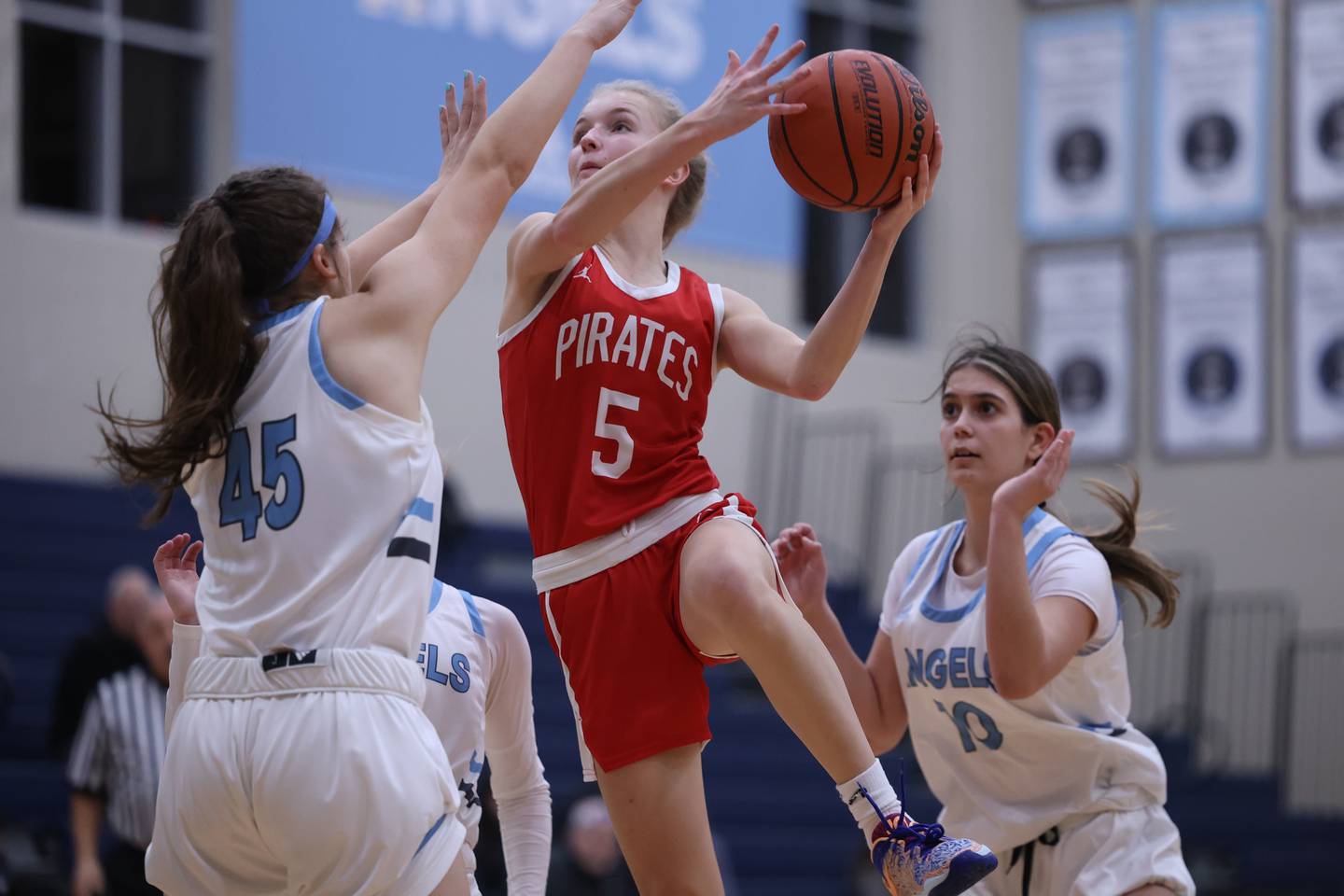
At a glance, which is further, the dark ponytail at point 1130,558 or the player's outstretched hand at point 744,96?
the dark ponytail at point 1130,558

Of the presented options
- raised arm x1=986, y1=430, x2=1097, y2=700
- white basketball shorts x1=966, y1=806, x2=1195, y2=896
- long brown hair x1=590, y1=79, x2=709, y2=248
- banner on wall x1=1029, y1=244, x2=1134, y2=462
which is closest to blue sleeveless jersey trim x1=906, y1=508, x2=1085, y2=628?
raised arm x1=986, y1=430, x2=1097, y2=700

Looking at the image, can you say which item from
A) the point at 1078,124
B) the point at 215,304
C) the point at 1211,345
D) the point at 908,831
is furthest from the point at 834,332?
the point at 1078,124

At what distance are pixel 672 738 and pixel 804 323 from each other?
1001cm

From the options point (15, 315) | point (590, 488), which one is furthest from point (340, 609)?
point (15, 315)

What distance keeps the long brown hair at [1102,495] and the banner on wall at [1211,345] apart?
9761mm

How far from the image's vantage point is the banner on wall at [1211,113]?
1395 centimetres

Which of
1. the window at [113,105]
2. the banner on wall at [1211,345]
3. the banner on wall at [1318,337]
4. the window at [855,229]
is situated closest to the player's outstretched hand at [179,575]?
the window at [113,105]

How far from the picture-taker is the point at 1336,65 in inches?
542

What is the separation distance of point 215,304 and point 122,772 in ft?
13.2

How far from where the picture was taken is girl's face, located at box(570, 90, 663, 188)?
4.02 metres

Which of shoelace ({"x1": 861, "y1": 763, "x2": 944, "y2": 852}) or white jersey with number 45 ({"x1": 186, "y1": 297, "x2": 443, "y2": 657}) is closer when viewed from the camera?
white jersey with number 45 ({"x1": 186, "y1": 297, "x2": 443, "y2": 657})

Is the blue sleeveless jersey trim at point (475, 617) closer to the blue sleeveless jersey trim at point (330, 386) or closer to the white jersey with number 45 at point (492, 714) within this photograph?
the white jersey with number 45 at point (492, 714)

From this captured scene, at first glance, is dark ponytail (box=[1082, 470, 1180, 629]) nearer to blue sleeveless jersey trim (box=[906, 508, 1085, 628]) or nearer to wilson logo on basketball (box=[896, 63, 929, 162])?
blue sleeveless jersey trim (box=[906, 508, 1085, 628])

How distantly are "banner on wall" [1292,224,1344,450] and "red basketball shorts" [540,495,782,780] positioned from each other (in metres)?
10.9
